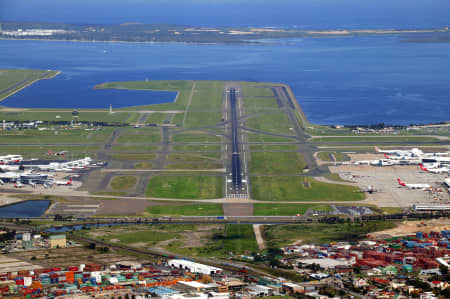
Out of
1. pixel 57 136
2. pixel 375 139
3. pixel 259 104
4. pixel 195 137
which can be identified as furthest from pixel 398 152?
pixel 57 136

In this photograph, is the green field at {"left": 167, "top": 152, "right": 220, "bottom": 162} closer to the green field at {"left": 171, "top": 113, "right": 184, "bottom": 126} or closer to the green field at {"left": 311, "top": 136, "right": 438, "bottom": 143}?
the green field at {"left": 311, "top": 136, "right": 438, "bottom": 143}

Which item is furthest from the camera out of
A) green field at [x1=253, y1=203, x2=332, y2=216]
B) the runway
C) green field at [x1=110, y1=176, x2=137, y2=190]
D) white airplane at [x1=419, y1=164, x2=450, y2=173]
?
white airplane at [x1=419, y1=164, x2=450, y2=173]

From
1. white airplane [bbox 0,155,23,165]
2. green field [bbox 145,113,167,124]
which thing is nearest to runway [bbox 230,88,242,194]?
green field [bbox 145,113,167,124]

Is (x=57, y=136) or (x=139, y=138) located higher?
(x=57, y=136)

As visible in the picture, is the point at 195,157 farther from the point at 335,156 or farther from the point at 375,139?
the point at 375,139

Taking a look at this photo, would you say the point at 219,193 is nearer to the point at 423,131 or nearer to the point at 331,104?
the point at 423,131
